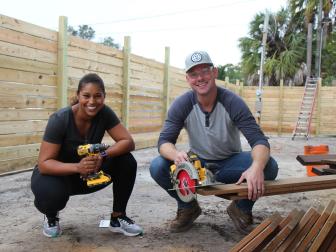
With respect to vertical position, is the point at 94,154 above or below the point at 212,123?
below

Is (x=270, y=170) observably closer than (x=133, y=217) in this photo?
Yes

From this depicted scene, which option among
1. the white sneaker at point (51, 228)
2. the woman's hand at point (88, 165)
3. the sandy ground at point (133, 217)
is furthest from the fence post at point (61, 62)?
the woman's hand at point (88, 165)

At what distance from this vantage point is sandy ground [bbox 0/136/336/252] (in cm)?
282

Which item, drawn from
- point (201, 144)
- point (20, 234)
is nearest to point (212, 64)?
point (201, 144)

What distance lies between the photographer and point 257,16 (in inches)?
1057

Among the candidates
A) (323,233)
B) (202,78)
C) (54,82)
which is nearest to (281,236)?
(323,233)

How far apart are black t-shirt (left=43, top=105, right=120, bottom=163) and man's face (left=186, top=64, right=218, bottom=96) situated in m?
0.68

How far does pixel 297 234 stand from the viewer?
7.18 ft

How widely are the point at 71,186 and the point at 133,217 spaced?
0.81m

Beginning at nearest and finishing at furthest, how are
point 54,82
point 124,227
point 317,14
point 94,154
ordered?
point 94,154, point 124,227, point 54,82, point 317,14

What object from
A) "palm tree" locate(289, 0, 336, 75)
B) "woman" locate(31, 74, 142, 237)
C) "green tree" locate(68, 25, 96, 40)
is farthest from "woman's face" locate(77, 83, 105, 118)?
"green tree" locate(68, 25, 96, 40)

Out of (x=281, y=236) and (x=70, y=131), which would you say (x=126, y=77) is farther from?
(x=281, y=236)

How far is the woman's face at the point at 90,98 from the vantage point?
9.21ft

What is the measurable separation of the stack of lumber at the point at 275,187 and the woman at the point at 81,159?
0.84 metres
